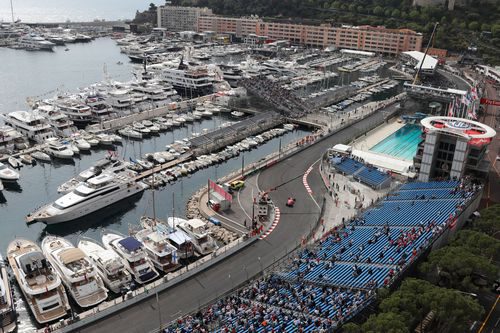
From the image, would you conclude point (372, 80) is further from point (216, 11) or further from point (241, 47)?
point (216, 11)

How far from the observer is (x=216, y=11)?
18325 cm

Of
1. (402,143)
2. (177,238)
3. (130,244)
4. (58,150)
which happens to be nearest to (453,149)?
(402,143)

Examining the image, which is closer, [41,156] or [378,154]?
[378,154]

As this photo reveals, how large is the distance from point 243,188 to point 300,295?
64.7 feet

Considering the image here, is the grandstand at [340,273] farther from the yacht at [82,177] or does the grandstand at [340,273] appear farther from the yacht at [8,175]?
the yacht at [8,175]

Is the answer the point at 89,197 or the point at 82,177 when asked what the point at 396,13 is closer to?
the point at 82,177

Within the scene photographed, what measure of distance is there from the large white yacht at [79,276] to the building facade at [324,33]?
12331 centimetres

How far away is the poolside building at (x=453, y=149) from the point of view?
4234 centimetres

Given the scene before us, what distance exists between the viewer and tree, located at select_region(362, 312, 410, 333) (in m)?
22.5

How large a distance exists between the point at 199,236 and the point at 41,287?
40.2ft

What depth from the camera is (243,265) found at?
34.3 metres

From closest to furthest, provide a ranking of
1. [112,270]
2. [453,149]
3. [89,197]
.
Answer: [112,270], [453,149], [89,197]

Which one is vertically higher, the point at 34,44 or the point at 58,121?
the point at 34,44

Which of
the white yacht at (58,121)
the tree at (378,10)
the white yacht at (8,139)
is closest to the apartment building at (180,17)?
the tree at (378,10)
